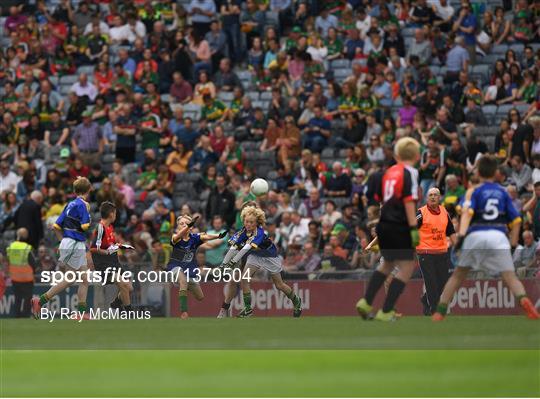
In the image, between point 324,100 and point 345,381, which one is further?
point 324,100

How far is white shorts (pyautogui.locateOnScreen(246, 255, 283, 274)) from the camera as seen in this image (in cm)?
2230

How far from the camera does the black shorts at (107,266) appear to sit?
883 inches

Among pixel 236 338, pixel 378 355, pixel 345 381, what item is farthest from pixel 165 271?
pixel 345 381

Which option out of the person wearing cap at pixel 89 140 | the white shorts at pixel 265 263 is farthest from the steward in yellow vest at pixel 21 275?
the person wearing cap at pixel 89 140

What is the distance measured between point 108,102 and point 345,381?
22978mm

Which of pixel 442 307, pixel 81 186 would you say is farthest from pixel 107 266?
pixel 442 307

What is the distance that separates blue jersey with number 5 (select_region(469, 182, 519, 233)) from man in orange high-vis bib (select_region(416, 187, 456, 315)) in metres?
5.15

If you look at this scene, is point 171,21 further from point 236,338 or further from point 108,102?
point 236,338

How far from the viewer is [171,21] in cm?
3494

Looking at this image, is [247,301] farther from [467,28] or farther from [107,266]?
[467,28]

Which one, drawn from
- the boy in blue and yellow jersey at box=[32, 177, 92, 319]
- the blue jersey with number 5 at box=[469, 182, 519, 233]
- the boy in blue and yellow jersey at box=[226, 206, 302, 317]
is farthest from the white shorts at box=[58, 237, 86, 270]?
the blue jersey with number 5 at box=[469, 182, 519, 233]

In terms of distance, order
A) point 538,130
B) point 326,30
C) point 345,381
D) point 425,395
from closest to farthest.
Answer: point 425,395
point 345,381
point 538,130
point 326,30

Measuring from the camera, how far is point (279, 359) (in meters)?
13.6

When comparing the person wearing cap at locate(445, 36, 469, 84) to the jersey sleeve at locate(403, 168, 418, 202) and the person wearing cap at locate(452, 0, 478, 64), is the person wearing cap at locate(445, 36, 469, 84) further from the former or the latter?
the jersey sleeve at locate(403, 168, 418, 202)
